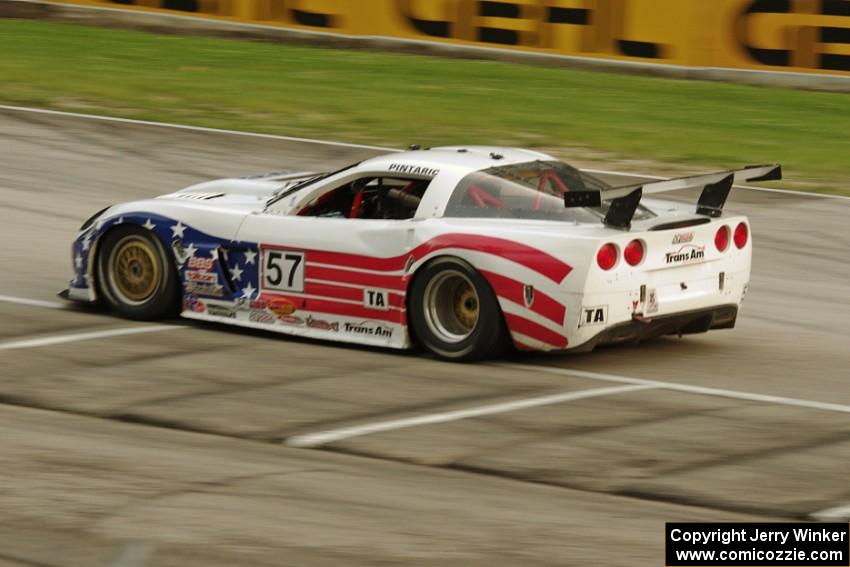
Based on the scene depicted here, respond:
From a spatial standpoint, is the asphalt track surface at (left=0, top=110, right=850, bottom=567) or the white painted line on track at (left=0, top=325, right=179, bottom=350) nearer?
the asphalt track surface at (left=0, top=110, right=850, bottom=567)

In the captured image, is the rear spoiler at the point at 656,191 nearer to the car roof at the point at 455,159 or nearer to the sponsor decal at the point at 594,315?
the sponsor decal at the point at 594,315

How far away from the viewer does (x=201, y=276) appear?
10922 mm

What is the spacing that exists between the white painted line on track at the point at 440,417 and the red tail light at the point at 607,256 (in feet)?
2.35

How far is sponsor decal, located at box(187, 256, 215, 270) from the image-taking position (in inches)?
428

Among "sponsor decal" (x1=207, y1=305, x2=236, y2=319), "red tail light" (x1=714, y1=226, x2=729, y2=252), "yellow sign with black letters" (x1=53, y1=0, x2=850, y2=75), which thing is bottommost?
"sponsor decal" (x1=207, y1=305, x2=236, y2=319)

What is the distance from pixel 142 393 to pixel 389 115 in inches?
487

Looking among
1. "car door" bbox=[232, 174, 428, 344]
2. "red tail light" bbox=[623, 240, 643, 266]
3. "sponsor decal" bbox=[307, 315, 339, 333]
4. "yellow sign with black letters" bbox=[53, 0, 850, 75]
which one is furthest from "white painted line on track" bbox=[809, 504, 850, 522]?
"yellow sign with black letters" bbox=[53, 0, 850, 75]

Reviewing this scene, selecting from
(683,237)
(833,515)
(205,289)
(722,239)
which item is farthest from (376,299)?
(833,515)

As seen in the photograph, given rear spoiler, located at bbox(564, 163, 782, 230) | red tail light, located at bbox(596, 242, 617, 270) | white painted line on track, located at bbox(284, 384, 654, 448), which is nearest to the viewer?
white painted line on track, located at bbox(284, 384, 654, 448)

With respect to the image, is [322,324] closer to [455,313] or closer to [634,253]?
[455,313]

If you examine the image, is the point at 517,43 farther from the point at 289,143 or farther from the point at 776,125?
the point at 289,143

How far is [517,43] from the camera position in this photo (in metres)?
25.5

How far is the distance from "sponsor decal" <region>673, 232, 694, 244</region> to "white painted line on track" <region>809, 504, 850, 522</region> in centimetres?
311

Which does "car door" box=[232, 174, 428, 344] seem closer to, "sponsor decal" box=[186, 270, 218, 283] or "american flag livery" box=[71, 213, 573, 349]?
"american flag livery" box=[71, 213, 573, 349]
